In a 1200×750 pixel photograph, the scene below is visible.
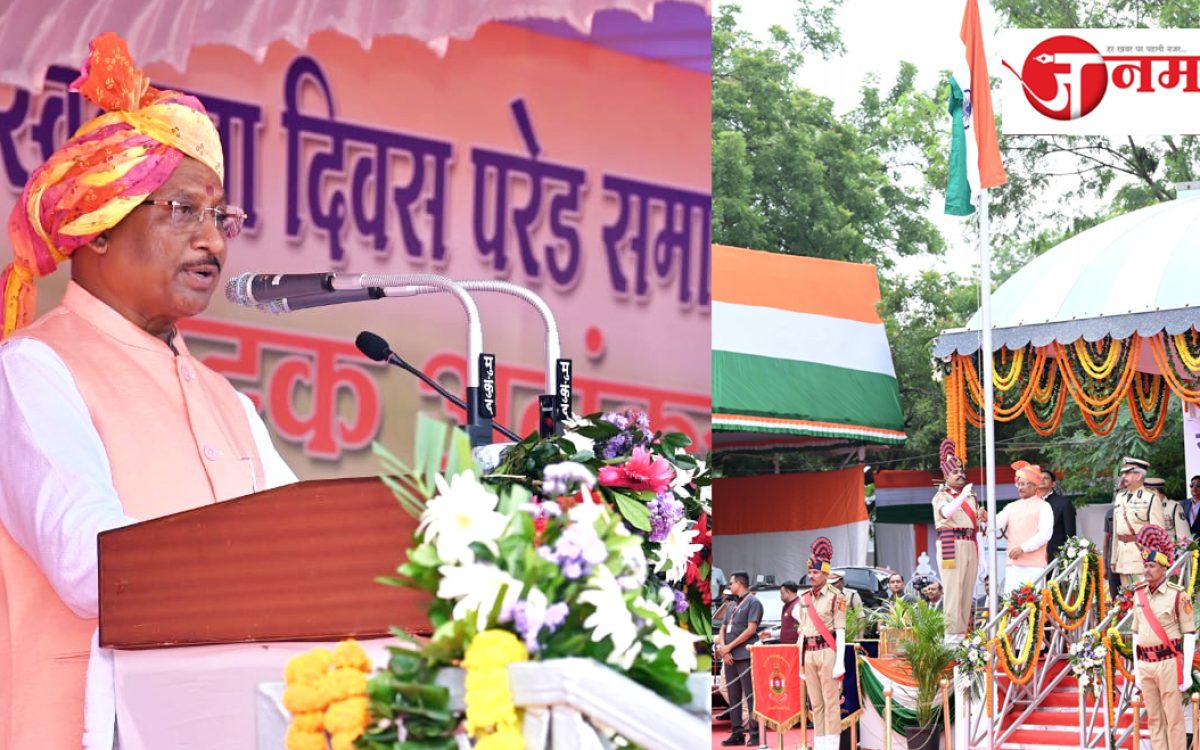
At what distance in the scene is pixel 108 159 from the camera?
425 cm

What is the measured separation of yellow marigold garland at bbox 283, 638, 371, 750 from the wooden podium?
15 centimetres

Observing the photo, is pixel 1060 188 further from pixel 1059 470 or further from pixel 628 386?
pixel 628 386

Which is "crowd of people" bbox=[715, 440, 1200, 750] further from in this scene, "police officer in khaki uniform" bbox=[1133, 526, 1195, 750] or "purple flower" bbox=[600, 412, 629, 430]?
"purple flower" bbox=[600, 412, 629, 430]

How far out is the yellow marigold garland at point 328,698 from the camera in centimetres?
189

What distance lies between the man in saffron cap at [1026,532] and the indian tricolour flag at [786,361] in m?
1.01

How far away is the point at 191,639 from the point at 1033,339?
8321 millimetres

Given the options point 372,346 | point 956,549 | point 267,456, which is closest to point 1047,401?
point 956,549

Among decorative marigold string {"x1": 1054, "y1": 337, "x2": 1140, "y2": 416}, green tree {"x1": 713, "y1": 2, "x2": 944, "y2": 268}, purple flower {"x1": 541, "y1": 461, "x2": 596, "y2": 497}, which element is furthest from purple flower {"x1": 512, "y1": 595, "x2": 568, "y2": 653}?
green tree {"x1": 713, "y1": 2, "x2": 944, "y2": 268}

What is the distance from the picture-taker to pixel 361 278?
11.6 feet

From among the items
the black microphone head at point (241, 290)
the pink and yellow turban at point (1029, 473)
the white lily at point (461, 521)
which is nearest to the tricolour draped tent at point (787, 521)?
the pink and yellow turban at point (1029, 473)

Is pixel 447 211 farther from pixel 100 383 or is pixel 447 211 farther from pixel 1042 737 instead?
pixel 1042 737

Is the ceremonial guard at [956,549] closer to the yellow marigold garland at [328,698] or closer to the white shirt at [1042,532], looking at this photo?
the white shirt at [1042,532]

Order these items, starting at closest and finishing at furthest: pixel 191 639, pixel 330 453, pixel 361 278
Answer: pixel 191 639
pixel 361 278
pixel 330 453

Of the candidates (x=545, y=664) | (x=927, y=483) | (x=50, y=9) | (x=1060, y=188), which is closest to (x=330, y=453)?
(x=50, y=9)
